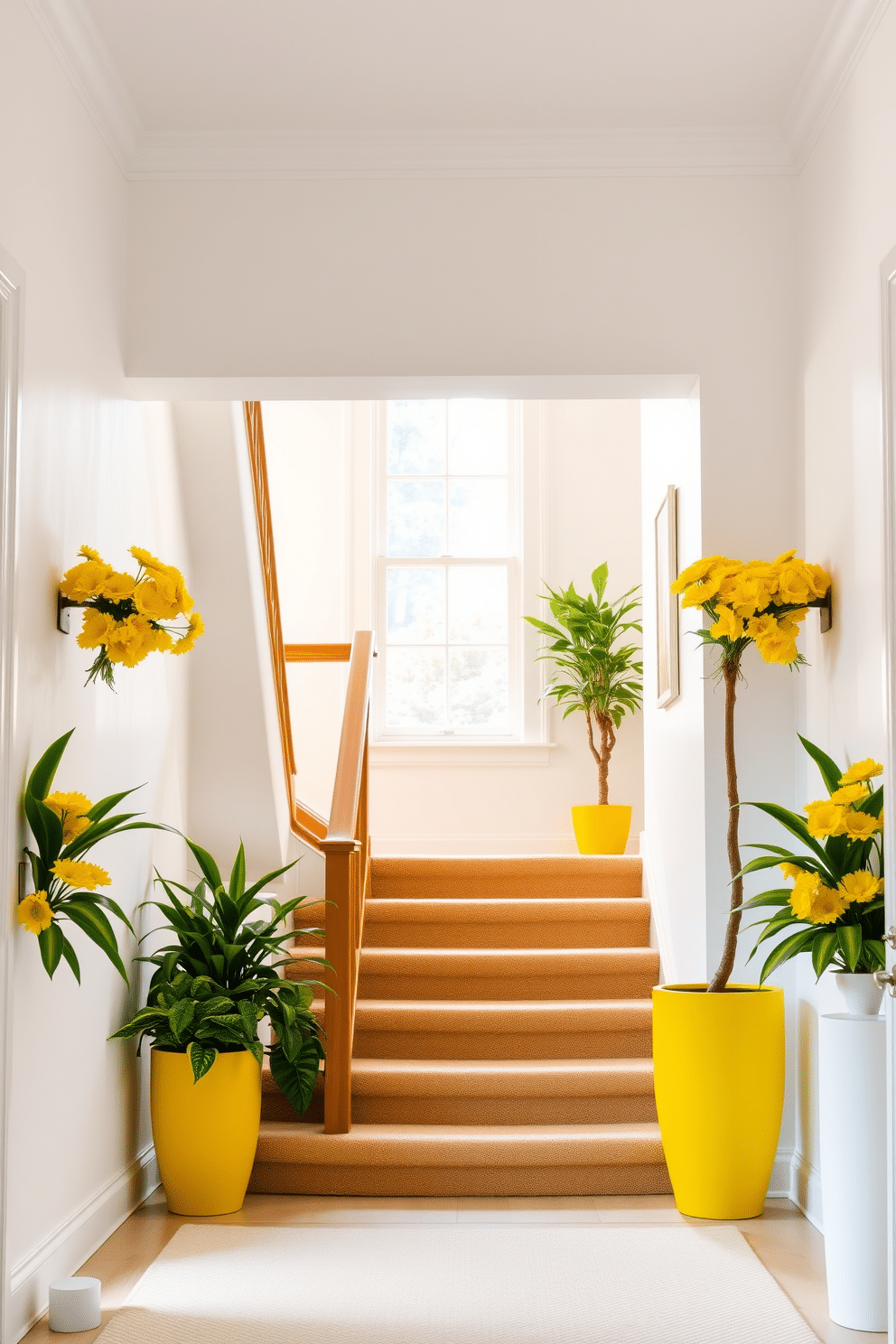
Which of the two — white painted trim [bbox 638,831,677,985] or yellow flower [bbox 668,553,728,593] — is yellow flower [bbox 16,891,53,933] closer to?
yellow flower [bbox 668,553,728,593]

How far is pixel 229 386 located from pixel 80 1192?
90.7 inches

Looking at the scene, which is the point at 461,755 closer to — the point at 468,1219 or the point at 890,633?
the point at 468,1219

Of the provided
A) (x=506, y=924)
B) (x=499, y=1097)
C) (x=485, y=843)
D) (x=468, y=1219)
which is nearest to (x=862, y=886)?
(x=468, y=1219)

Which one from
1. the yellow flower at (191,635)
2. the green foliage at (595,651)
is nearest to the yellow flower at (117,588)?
the yellow flower at (191,635)

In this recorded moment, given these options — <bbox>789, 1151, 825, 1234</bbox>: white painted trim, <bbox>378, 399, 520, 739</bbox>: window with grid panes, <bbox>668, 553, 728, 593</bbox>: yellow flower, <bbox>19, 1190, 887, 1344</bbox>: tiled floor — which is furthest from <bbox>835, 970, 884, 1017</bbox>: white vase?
<bbox>378, 399, 520, 739</bbox>: window with grid panes

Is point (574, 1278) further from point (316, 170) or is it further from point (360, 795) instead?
point (316, 170)

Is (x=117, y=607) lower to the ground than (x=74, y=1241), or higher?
higher

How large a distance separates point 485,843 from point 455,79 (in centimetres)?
407

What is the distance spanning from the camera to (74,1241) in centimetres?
321

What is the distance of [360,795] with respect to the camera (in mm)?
5137

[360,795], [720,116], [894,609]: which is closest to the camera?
[894,609]

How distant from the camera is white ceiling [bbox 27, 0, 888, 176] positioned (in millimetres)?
3328

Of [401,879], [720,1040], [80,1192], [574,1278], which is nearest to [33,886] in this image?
[80,1192]

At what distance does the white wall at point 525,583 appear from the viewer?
6852mm
